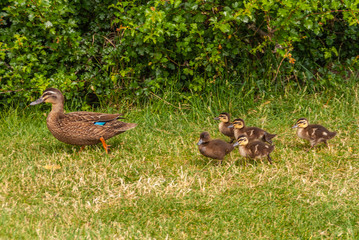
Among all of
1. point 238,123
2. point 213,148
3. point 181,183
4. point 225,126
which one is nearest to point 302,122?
point 238,123

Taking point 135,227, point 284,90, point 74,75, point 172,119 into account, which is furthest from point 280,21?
point 135,227

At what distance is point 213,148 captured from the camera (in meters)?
5.95

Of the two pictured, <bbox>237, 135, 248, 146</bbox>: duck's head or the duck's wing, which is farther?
the duck's wing

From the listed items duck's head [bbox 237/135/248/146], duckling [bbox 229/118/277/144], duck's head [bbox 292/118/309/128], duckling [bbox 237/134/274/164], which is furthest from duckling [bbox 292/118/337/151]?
duck's head [bbox 237/135/248/146]

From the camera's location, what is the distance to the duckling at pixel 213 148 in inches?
234

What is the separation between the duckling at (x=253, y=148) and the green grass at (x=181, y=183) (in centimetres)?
14

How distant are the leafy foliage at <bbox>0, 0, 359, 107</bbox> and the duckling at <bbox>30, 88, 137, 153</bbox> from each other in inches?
53.1

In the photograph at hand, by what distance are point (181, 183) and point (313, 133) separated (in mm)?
2048

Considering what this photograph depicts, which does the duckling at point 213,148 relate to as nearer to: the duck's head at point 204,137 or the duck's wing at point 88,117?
the duck's head at point 204,137

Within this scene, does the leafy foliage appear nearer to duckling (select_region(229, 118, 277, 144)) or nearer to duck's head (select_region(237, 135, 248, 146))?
duckling (select_region(229, 118, 277, 144))

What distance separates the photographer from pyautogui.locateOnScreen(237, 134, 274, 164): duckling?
5949 millimetres

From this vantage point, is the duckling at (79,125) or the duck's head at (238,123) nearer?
the duckling at (79,125)

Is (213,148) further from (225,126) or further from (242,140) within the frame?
(225,126)

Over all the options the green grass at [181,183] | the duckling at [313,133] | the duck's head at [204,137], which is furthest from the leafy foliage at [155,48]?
the duck's head at [204,137]
